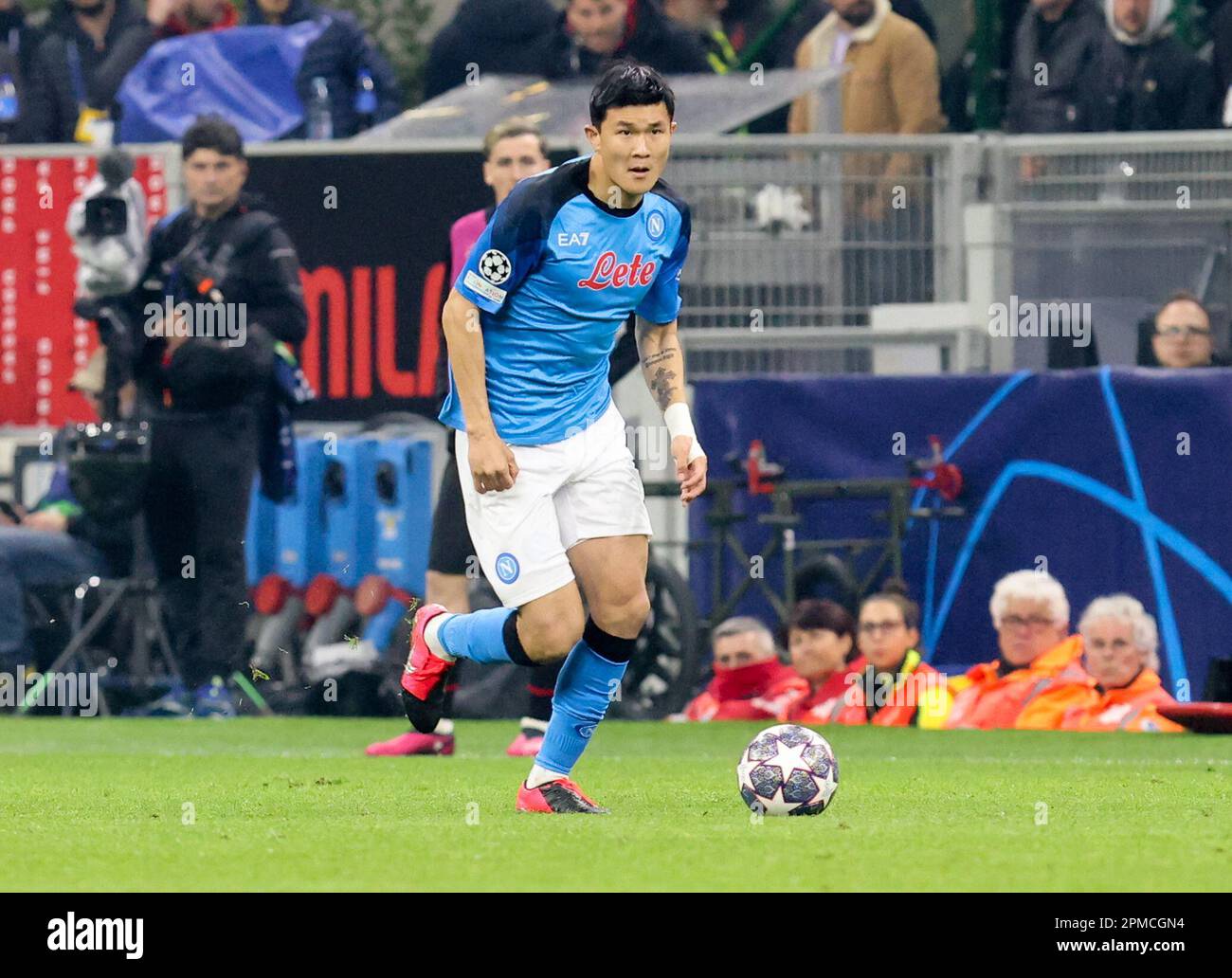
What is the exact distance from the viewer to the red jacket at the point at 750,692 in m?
13.4

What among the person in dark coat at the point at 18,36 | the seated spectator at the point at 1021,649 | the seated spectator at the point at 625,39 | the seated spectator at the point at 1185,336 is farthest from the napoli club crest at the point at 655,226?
the person in dark coat at the point at 18,36

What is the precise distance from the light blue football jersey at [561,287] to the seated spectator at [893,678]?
4.67m

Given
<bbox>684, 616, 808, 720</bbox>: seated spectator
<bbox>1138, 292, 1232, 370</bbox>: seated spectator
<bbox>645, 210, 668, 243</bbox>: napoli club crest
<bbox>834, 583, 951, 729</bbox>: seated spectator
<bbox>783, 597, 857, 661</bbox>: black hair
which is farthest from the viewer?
<bbox>684, 616, 808, 720</bbox>: seated spectator

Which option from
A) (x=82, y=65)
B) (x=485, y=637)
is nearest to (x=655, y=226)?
(x=485, y=637)

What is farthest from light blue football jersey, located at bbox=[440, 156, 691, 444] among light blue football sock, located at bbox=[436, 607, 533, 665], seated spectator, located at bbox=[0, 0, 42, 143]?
seated spectator, located at bbox=[0, 0, 42, 143]

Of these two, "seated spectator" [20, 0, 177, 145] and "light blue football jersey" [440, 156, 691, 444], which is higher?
"seated spectator" [20, 0, 177, 145]

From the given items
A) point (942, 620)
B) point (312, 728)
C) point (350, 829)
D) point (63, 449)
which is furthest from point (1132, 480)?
point (350, 829)

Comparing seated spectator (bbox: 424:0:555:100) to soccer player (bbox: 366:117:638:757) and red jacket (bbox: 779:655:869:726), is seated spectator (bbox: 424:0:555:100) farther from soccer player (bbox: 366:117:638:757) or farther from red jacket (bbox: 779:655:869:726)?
soccer player (bbox: 366:117:638:757)

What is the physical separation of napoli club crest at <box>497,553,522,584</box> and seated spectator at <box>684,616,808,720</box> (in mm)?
5264

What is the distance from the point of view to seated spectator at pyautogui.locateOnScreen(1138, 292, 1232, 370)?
1320cm

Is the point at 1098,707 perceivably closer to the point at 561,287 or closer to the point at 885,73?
the point at 885,73

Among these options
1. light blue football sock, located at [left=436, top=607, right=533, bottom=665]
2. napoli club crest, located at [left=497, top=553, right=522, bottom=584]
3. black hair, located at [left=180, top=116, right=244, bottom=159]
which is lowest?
light blue football sock, located at [left=436, top=607, right=533, bottom=665]

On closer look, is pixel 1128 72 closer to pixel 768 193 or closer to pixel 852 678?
pixel 768 193

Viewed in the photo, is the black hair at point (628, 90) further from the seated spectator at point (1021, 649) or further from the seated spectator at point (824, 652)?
the seated spectator at point (824, 652)
